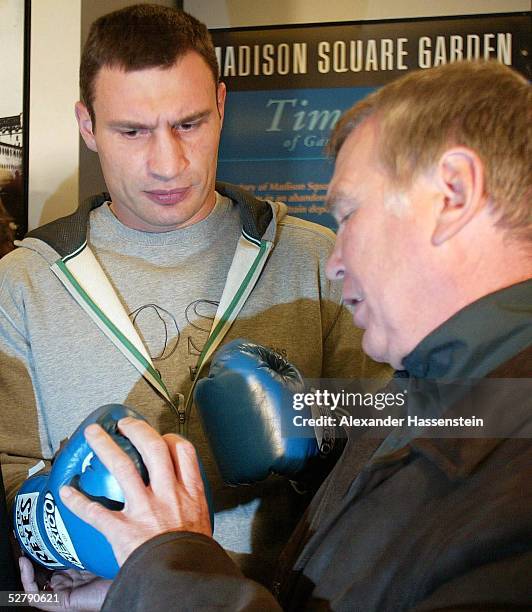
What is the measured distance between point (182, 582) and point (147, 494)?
0.44 ft

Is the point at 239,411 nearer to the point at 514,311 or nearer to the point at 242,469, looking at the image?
the point at 242,469

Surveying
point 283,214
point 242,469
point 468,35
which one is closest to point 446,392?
point 242,469

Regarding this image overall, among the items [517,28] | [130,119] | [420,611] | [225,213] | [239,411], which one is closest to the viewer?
[420,611]

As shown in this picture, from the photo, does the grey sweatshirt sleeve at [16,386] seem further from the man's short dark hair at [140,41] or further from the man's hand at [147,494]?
the man's hand at [147,494]

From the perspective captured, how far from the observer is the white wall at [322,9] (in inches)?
88.0

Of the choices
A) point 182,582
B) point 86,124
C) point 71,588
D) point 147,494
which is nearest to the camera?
point 182,582

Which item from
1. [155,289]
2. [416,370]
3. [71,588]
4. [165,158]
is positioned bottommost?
[71,588]

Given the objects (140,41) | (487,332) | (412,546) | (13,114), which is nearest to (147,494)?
(412,546)

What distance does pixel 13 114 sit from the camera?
6.02ft

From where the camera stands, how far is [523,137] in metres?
0.83

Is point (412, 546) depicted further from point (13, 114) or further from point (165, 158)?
point (13, 114)

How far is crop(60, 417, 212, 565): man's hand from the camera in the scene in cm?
82

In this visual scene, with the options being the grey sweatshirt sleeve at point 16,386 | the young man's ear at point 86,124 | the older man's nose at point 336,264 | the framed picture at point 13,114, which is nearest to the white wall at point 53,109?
the framed picture at point 13,114

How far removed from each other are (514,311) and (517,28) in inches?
65.6
